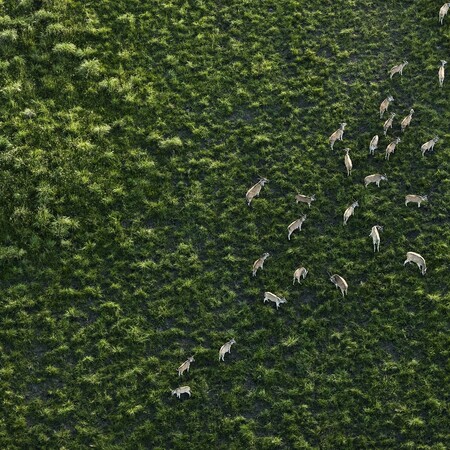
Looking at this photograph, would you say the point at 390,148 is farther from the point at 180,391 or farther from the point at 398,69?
the point at 180,391

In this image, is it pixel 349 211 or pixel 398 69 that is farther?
pixel 398 69

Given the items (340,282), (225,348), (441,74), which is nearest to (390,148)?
(441,74)

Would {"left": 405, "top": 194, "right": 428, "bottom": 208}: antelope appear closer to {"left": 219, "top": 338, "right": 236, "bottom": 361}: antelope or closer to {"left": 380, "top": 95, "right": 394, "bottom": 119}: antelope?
{"left": 380, "top": 95, "right": 394, "bottom": 119}: antelope

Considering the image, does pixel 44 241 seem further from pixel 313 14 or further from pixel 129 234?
pixel 313 14

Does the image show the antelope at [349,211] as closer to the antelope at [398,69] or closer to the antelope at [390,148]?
the antelope at [390,148]

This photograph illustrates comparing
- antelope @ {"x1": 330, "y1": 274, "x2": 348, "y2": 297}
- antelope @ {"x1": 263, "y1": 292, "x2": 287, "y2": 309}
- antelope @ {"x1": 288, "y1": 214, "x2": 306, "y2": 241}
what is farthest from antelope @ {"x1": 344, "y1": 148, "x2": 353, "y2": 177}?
antelope @ {"x1": 263, "y1": 292, "x2": 287, "y2": 309}

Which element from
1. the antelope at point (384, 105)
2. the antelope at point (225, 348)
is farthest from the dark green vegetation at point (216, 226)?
the antelope at point (384, 105)
